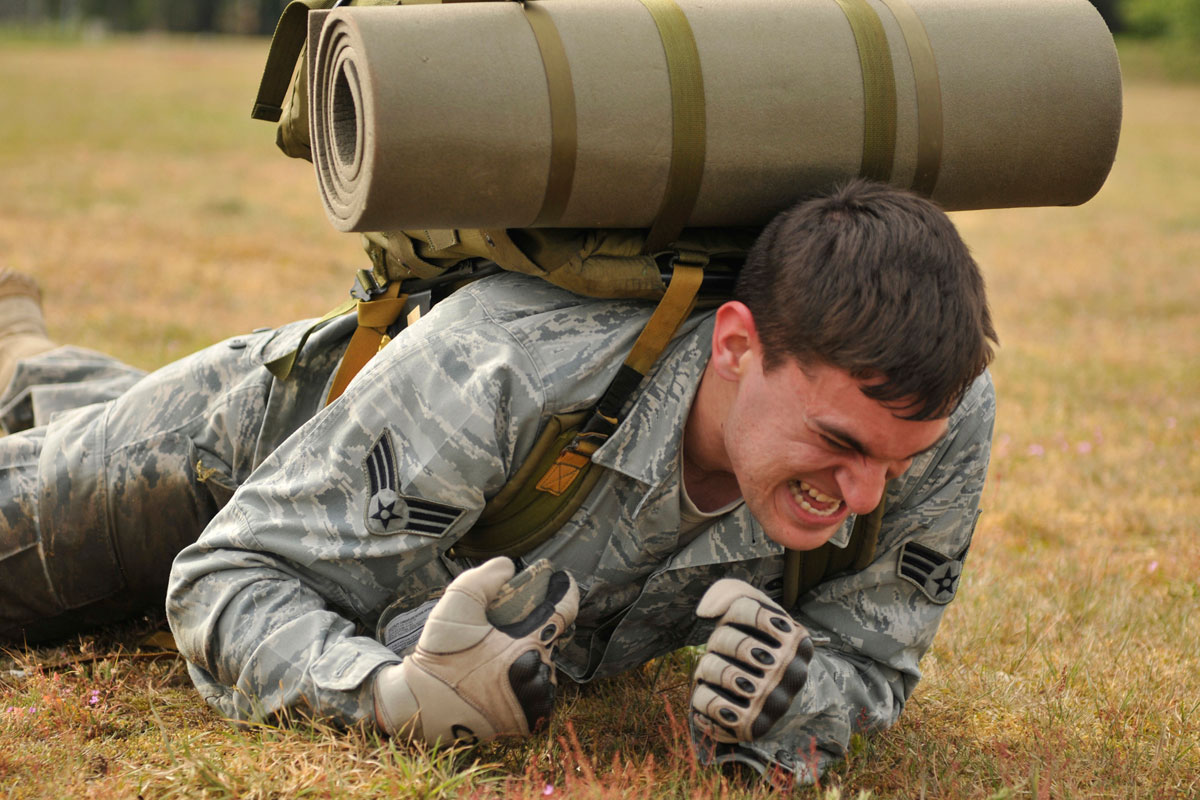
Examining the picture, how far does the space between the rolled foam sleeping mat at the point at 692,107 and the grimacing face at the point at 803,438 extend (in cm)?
41

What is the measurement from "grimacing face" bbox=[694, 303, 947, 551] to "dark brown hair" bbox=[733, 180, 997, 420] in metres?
0.04

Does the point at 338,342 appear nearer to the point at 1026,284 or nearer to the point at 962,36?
the point at 962,36

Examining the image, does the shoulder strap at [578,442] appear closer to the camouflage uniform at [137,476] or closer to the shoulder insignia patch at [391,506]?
the shoulder insignia patch at [391,506]

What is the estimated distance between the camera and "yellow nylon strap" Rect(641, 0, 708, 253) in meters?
2.89

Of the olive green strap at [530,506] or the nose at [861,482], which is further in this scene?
the olive green strap at [530,506]

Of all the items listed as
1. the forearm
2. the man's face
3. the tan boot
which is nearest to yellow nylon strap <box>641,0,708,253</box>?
the man's face

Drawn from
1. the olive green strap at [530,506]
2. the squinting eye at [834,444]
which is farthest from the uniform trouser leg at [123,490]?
the squinting eye at [834,444]

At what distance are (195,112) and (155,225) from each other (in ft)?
42.3

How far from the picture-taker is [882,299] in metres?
2.82

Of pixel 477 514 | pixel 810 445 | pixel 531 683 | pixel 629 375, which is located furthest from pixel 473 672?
pixel 810 445

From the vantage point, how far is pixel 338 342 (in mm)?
3885

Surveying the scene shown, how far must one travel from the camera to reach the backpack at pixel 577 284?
10.1 ft

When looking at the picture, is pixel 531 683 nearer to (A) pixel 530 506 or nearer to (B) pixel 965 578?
(A) pixel 530 506

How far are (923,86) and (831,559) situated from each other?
4.09 ft
